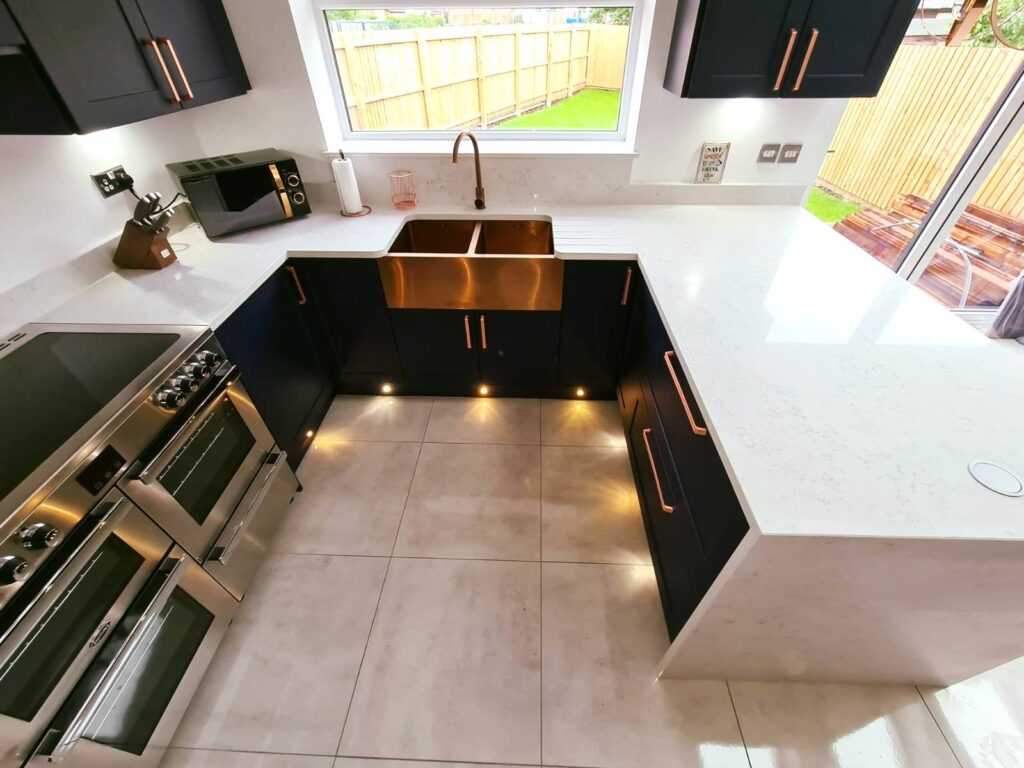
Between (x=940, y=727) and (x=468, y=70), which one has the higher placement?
(x=468, y=70)

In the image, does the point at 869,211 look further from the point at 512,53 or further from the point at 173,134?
the point at 173,134

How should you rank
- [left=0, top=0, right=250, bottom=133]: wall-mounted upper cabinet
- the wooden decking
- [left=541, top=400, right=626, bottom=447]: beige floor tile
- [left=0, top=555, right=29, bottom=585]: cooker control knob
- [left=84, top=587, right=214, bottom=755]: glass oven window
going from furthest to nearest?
the wooden decking
[left=541, top=400, right=626, bottom=447]: beige floor tile
[left=0, top=0, right=250, bottom=133]: wall-mounted upper cabinet
[left=84, top=587, right=214, bottom=755]: glass oven window
[left=0, top=555, right=29, bottom=585]: cooker control knob

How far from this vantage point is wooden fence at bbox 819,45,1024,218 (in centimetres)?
217

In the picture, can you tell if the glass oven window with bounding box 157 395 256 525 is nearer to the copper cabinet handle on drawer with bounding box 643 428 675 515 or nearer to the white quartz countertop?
the white quartz countertop

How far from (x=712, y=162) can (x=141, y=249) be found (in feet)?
8.30

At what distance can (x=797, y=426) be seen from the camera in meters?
0.94

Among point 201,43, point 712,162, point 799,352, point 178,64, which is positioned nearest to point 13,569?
point 178,64

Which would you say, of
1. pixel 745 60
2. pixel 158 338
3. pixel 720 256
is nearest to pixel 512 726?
pixel 158 338

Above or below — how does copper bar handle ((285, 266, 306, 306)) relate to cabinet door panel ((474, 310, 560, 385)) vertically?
above

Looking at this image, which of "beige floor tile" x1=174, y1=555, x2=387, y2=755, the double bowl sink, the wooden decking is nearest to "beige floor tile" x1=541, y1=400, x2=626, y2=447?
the double bowl sink

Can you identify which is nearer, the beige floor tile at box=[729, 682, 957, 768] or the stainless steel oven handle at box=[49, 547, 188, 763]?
the stainless steel oven handle at box=[49, 547, 188, 763]

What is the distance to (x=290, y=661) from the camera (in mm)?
1438

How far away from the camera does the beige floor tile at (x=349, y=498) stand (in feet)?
5.76

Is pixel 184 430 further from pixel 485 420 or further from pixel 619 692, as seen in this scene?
pixel 619 692
